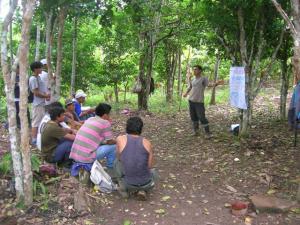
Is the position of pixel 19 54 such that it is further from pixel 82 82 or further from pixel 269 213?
pixel 82 82

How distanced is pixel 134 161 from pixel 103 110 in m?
1.04

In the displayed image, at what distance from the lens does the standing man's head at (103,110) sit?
6.07m

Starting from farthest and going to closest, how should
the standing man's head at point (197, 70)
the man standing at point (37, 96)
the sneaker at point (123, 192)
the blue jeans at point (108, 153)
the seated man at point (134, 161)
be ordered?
the standing man's head at point (197, 70), the man standing at point (37, 96), the blue jeans at point (108, 153), the sneaker at point (123, 192), the seated man at point (134, 161)

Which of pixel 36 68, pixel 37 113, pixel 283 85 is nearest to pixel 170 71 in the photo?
pixel 283 85

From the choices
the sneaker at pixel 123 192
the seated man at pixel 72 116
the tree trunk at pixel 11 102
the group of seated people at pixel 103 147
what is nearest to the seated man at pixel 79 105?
the seated man at pixel 72 116

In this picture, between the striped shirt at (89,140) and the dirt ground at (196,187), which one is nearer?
the dirt ground at (196,187)

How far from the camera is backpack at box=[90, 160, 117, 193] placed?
567cm

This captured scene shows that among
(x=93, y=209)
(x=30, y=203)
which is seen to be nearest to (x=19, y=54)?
(x=30, y=203)

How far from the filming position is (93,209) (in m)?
5.12

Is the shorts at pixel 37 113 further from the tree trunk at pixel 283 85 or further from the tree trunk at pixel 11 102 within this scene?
the tree trunk at pixel 283 85

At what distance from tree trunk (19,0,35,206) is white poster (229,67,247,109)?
200 inches

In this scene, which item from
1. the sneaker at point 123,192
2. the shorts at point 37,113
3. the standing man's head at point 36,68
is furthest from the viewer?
the shorts at point 37,113

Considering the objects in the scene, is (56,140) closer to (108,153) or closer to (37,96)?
(108,153)

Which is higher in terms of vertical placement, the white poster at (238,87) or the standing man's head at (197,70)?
the standing man's head at (197,70)
